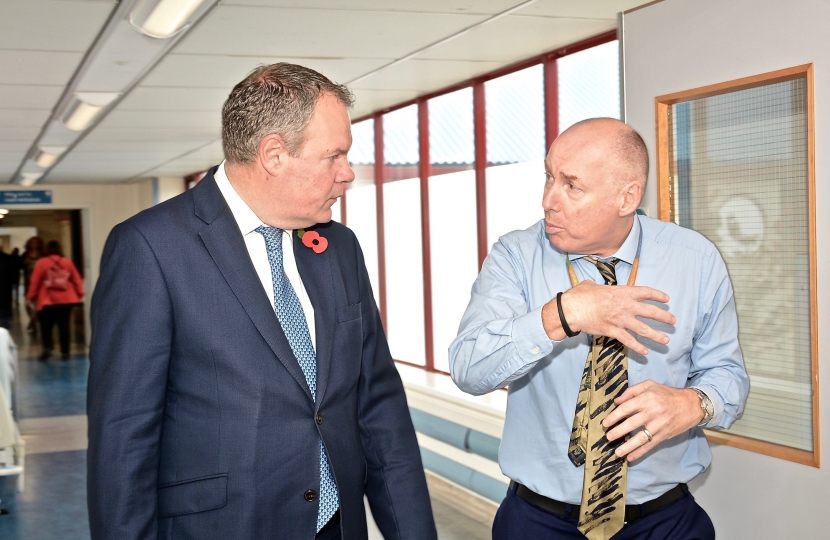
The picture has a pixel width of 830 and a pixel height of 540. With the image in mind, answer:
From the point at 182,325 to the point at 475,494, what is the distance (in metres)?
4.01

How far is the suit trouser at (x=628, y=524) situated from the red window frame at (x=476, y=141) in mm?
3430

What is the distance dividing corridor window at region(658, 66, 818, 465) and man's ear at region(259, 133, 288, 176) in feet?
4.67

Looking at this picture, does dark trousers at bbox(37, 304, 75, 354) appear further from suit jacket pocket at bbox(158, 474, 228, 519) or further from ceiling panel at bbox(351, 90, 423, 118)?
suit jacket pocket at bbox(158, 474, 228, 519)

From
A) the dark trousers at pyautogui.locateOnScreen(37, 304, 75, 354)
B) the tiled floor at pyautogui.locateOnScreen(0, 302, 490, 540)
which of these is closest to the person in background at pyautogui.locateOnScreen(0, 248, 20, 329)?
the dark trousers at pyautogui.locateOnScreen(37, 304, 75, 354)

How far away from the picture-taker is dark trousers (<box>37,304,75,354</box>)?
512 inches

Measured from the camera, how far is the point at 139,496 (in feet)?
5.25

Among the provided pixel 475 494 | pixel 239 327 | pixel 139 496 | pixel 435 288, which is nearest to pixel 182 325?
pixel 239 327

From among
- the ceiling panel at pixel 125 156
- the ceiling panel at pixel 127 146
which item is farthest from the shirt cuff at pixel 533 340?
the ceiling panel at pixel 125 156

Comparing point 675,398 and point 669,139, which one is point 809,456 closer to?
point 675,398

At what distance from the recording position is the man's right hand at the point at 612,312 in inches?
66.8

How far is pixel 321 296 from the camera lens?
186 cm

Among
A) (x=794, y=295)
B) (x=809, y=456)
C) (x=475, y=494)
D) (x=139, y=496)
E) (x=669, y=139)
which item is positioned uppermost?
(x=669, y=139)

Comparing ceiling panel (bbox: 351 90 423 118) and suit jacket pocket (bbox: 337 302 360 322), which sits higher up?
ceiling panel (bbox: 351 90 423 118)

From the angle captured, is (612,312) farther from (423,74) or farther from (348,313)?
(423,74)
